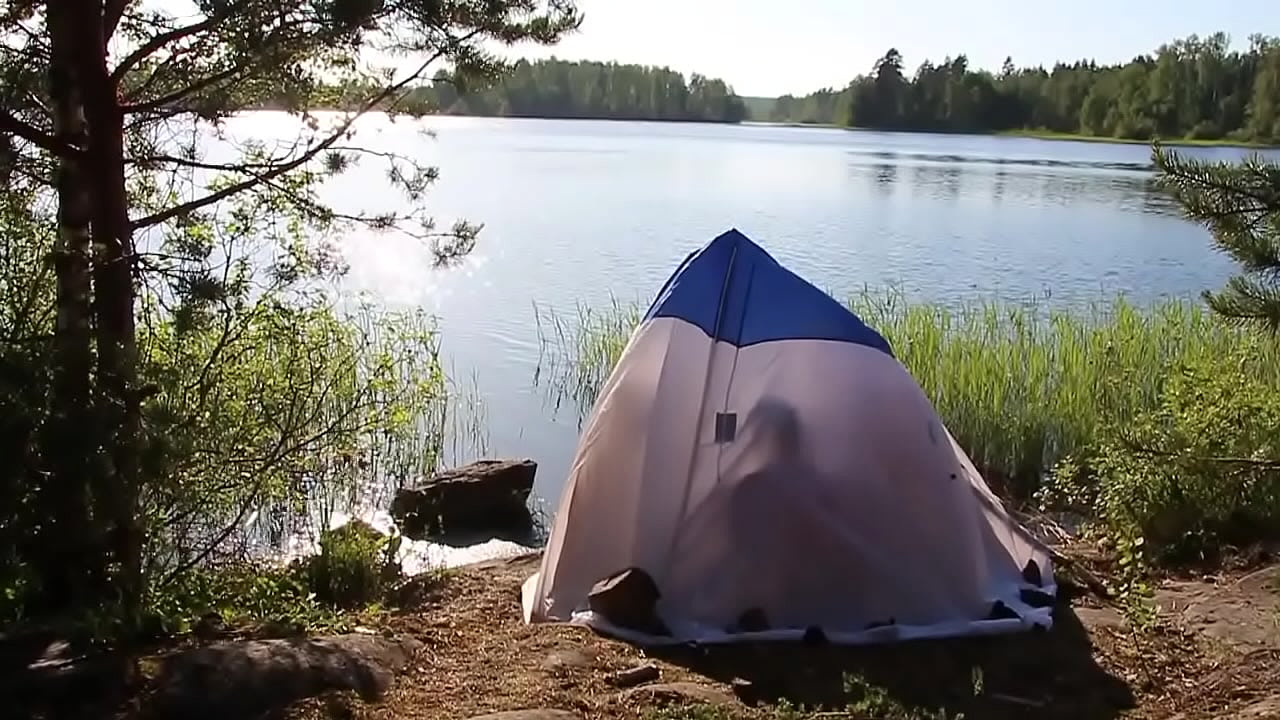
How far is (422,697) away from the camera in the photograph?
388cm

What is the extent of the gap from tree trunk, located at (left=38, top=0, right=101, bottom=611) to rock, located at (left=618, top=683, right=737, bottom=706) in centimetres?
179

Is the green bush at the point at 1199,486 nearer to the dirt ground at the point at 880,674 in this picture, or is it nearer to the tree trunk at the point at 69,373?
the dirt ground at the point at 880,674

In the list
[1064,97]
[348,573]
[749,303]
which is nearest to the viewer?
[749,303]

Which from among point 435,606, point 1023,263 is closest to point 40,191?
point 435,606

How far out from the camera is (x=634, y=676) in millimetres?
4121

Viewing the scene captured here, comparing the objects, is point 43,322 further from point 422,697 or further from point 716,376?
point 716,376

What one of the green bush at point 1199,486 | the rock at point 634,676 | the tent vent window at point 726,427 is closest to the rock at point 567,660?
the rock at point 634,676

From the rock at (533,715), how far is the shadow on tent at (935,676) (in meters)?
0.66

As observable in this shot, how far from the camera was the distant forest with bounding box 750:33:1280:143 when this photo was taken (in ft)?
103

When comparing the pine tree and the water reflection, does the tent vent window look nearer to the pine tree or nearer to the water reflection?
the pine tree

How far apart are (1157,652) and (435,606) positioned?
9.59ft

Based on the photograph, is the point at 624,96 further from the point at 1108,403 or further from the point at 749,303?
the point at 749,303

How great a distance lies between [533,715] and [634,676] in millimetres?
570

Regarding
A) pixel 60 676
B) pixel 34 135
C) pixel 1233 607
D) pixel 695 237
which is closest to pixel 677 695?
pixel 60 676
